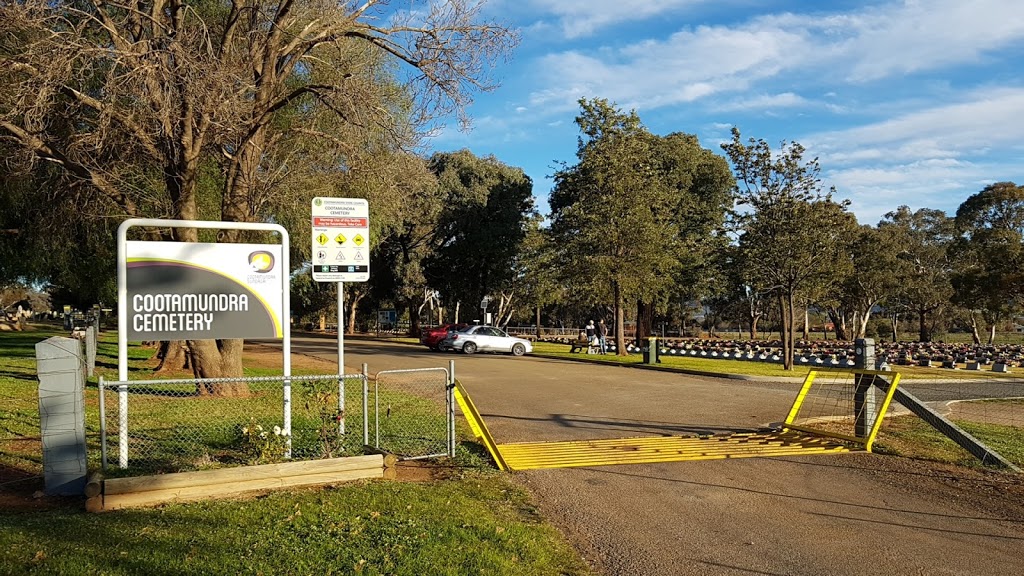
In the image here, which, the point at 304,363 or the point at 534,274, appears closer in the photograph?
the point at 304,363

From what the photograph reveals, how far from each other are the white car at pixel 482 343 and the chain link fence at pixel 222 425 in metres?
19.1

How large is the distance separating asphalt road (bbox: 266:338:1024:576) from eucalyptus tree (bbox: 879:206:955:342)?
51.9m

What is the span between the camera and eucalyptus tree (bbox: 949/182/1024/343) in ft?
136

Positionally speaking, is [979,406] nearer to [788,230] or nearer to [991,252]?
[788,230]

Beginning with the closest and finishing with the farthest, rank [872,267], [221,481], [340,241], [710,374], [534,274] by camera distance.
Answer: [221,481] < [340,241] < [710,374] < [534,274] < [872,267]

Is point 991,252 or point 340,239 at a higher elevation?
point 991,252

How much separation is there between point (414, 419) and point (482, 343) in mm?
21740

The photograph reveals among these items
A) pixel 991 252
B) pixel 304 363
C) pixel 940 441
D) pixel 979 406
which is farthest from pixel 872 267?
pixel 940 441

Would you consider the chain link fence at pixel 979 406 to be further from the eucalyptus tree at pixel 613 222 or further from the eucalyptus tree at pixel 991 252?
the eucalyptus tree at pixel 991 252

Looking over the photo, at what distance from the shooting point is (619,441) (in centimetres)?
1038

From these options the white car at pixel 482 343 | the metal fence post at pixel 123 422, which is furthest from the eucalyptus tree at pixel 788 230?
the metal fence post at pixel 123 422

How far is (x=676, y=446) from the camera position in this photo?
9992 millimetres

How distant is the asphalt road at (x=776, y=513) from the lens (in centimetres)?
557

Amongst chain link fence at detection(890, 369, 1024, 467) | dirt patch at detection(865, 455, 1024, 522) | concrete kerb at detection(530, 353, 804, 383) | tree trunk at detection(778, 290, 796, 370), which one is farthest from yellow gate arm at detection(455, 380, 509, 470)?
tree trunk at detection(778, 290, 796, 370)
